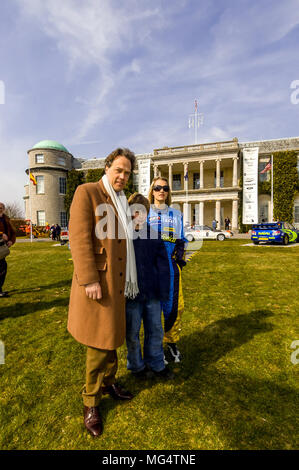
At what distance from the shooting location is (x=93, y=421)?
1853 mm

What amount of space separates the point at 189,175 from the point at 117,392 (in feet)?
112

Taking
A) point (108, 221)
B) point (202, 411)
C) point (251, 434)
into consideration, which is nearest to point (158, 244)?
point (108, 221)

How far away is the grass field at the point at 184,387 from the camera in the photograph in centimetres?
179

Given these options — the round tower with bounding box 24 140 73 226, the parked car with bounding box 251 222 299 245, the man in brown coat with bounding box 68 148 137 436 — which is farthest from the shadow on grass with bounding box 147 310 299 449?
the round tower with bounding box 24 140 73 226

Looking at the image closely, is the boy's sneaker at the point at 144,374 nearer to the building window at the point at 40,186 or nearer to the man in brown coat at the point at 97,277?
the man in brown coat at the point at 97,277

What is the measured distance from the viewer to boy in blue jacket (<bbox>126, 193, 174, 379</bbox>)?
227 cm

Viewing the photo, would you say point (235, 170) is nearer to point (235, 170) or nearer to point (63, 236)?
point (235, 170)

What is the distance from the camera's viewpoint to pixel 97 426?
184 centimetres

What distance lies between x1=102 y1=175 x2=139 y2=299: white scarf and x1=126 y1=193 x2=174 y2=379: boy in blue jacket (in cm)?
14

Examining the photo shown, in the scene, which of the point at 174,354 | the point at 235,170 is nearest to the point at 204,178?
the point at 235,170

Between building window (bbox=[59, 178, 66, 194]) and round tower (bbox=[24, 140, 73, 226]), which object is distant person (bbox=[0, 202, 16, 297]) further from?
building window (bbox=[59, 178, 66, 194])

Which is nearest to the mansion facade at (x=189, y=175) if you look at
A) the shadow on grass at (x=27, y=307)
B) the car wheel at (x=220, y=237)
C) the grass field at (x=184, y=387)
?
the car wheel at (x=220, y=237)

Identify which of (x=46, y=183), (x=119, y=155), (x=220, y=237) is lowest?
(x=220, y=237)
